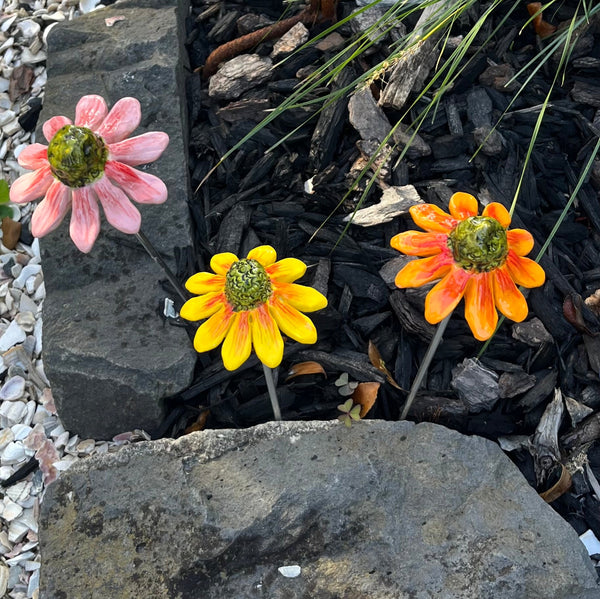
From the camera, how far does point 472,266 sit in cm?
146

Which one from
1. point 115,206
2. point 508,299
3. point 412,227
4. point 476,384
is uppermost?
point 115,206

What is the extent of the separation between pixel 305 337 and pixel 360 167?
2.67ft

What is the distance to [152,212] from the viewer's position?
2.15 m

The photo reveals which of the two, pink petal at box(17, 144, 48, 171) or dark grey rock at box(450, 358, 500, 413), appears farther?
dark grey rock at box(450, 358, 500, 413)

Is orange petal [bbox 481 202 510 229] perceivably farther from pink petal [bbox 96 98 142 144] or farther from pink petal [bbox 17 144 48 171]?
pink petal [bbox 17 144 48 171]

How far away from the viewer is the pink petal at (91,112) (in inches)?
65.1

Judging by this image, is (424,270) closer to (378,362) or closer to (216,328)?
(216,328)

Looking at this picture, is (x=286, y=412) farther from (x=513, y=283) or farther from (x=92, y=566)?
(x=513, y=283)

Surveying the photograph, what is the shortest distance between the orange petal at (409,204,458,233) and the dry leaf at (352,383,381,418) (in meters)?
0.58

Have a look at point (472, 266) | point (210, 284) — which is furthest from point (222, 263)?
point (472, 266)

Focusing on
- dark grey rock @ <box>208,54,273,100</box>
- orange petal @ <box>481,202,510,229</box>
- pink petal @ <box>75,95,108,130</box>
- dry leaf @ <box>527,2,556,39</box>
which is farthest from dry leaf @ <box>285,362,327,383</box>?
dry leaf @ <box>527,2,556,39</box>

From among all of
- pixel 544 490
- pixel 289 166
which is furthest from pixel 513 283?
pixel 289 166

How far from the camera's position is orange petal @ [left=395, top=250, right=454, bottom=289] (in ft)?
4.81

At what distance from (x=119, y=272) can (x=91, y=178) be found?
0.59 metres
